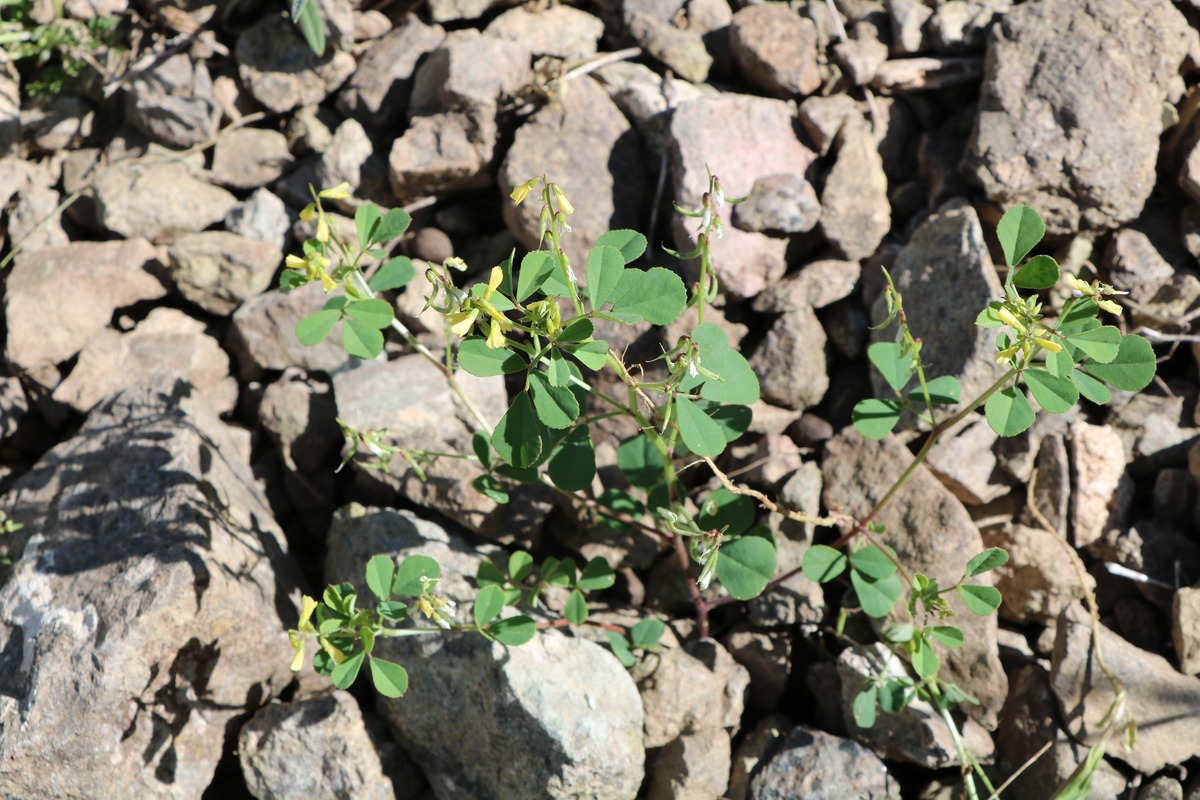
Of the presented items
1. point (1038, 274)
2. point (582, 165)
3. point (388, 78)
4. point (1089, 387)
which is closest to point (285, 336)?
point (388, 78)

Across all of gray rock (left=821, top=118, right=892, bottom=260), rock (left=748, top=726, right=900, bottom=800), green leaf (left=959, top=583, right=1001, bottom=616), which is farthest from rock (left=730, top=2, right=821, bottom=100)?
rock (left=748, top=726, right=900, bottom=800)

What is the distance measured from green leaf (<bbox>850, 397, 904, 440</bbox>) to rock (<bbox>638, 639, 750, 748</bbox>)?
0.98m

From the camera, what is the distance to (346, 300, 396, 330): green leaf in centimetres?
264

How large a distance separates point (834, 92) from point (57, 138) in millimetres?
3496

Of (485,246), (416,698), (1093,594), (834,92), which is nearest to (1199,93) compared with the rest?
(834,92)

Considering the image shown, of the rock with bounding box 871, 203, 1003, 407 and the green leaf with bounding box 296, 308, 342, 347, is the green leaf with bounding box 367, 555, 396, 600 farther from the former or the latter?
the rock with bounding box 871, 203, 1003, 407

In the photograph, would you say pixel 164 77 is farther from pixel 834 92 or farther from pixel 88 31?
pixel 834 92

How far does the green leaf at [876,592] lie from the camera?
285 centimetres

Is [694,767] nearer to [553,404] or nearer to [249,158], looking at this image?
[553,404]

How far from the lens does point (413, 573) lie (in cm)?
273

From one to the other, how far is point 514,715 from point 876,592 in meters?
Answer: 1.19

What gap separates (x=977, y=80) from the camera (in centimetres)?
373

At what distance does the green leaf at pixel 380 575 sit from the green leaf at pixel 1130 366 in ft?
6.50

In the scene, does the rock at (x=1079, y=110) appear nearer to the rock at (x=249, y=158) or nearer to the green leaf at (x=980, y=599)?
the green leaf at (x=980, y=599)
